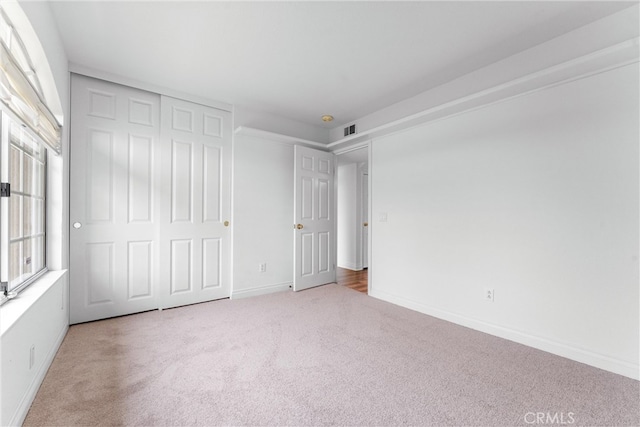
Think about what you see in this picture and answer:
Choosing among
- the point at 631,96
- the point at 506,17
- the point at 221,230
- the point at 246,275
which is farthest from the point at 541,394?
the point at 221,230

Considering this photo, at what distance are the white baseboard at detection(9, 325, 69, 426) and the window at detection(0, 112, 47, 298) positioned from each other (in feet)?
1.80

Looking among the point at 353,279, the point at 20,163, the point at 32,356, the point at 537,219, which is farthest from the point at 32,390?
the point at 353,279

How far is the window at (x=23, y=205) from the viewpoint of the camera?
1599 mm

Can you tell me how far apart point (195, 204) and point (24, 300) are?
1.84 meters

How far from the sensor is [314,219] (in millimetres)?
4203

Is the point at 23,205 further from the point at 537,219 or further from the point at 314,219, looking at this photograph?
the point at 537,219

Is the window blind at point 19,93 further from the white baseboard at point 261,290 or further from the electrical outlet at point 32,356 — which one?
the white baseboard at point 261,290

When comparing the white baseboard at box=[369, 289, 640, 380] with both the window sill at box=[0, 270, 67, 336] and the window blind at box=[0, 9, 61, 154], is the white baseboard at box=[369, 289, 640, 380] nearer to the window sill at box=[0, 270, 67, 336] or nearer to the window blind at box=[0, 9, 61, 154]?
the window sill at box=[0, 270, 67, 336]

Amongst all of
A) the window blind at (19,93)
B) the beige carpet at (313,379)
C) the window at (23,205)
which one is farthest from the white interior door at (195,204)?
the window blind at (19,93)

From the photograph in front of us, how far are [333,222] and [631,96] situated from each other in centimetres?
332

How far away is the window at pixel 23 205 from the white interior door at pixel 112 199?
0.44 meters

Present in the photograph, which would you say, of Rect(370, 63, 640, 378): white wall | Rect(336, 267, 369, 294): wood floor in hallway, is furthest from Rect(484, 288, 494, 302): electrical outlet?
Rect(336, 267, 369, 294): wood floor in hallway

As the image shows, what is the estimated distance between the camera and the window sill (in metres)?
1.35

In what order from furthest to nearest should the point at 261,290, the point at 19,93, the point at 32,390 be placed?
1. the point at 261,290
2. the point at 32,390
3. the point at 19,93
